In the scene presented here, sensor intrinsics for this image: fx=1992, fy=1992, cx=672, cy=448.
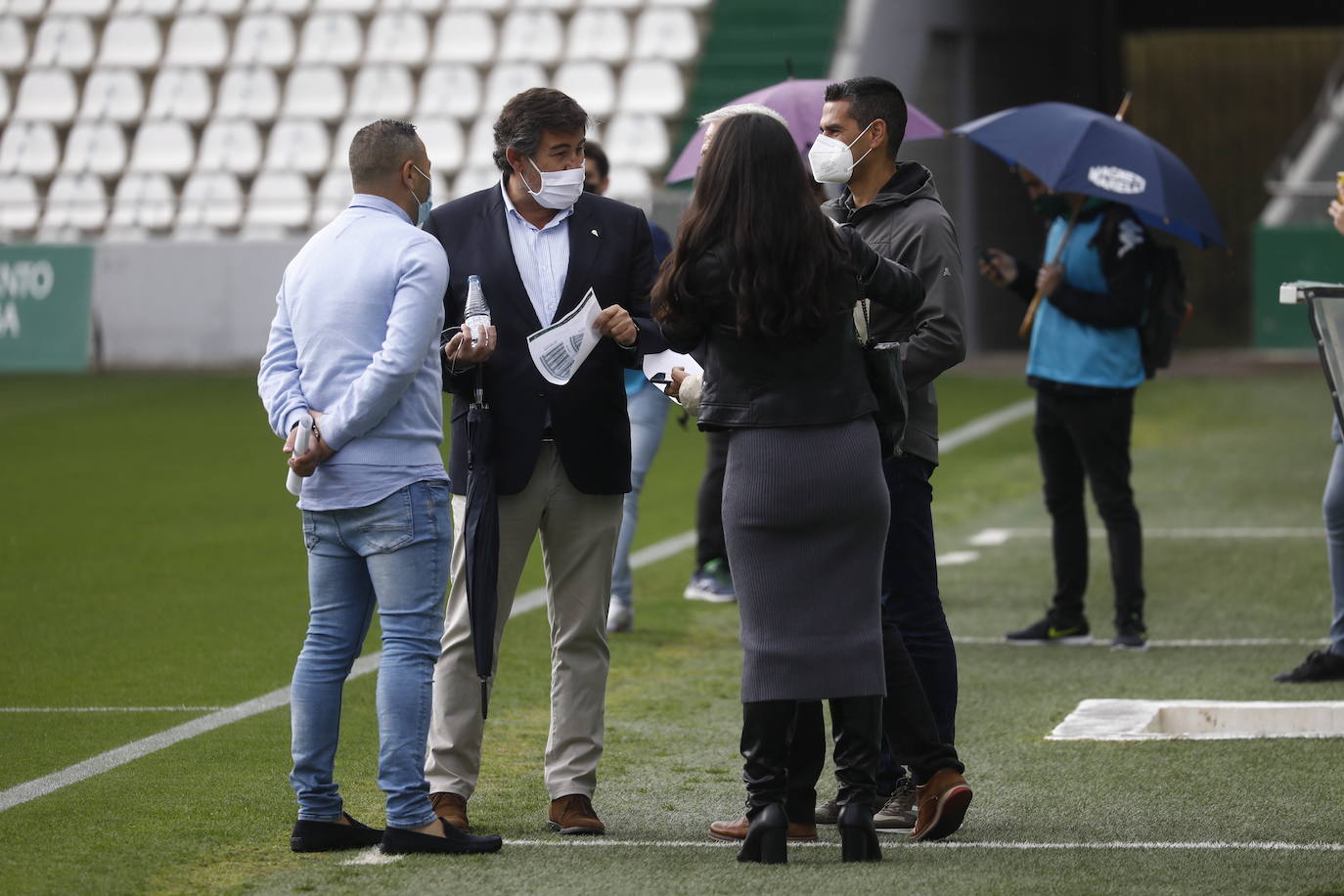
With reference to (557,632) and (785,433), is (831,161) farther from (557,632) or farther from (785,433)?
(557,632)

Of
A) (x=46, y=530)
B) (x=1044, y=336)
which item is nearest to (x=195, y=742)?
(x=1044, y=336)

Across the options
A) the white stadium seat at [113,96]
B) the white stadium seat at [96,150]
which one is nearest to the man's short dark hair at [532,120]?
the white stadium seat at [96,150]

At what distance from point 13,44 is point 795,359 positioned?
82.4 feet

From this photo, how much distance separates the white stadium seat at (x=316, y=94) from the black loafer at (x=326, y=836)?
21508 millimetres

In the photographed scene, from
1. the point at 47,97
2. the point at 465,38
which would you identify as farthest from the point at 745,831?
the point at 47,97

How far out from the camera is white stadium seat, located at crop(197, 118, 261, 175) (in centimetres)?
2508

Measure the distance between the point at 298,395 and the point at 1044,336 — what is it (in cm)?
390

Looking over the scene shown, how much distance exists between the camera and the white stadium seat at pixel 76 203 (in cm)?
2448

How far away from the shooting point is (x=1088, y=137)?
771 cm

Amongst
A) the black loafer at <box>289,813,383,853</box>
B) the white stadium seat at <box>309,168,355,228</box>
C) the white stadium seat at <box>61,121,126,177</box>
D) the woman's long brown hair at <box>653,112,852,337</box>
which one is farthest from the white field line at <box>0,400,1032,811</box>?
the white stadium seat at <box>61,121,126,177</box>

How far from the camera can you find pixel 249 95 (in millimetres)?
25938

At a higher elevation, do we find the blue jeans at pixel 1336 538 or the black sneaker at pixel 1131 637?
the blue jeans at pixel 1336 538

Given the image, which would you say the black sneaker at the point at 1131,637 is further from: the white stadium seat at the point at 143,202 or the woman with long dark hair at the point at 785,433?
the white stadium seat at the point at 143,202

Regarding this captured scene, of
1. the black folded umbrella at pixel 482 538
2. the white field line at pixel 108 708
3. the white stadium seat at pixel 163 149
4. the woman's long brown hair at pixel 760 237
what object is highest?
the white stadium seat at pixel 163 149
